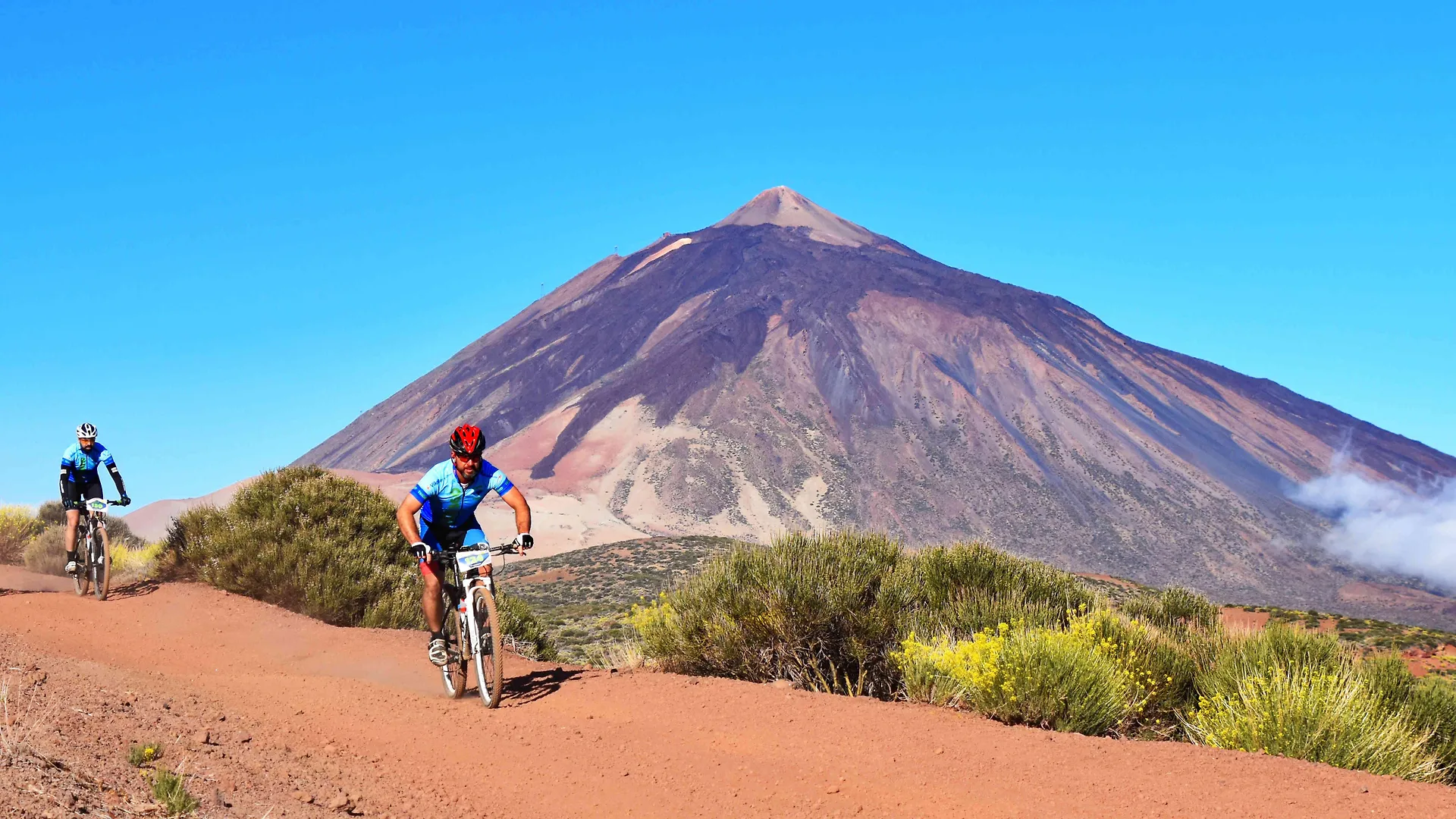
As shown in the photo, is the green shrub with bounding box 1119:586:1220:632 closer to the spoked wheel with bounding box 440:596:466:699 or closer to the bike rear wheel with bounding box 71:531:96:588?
the spoked wheel with bounding box 440:596:466:699

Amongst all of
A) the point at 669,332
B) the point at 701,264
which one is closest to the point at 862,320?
the point at 669,332

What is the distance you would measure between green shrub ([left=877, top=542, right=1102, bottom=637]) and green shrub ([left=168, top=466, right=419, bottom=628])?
6.08 m

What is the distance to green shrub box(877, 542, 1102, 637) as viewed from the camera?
11023mm

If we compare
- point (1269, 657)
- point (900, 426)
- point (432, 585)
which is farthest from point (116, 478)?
point (900, 426)

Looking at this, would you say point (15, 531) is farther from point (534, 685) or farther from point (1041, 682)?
point (1041, 682)

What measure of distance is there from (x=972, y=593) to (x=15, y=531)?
20.5 meters

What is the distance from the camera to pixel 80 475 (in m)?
13.9

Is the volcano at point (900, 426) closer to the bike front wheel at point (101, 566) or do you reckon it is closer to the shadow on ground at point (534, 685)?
the bike front wheel at point (101, 566)

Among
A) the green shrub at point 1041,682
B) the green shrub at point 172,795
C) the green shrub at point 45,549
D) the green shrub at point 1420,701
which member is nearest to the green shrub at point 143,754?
the green shrub at point 172,795

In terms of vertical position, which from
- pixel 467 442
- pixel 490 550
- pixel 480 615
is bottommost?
pixel 480 615

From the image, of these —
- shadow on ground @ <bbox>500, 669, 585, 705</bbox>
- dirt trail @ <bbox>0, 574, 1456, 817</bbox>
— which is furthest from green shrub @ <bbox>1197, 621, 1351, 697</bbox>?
shadow on ground @ <bbox>500, 669, 585, 705</bbox>

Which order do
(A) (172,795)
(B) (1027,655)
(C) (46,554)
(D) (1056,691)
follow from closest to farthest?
(A) (172,795) → (D) (1056,691) → (B) (1027,655) → (C) (46,554)

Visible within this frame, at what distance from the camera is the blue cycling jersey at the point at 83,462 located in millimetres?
13820

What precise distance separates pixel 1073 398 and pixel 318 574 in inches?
4986
